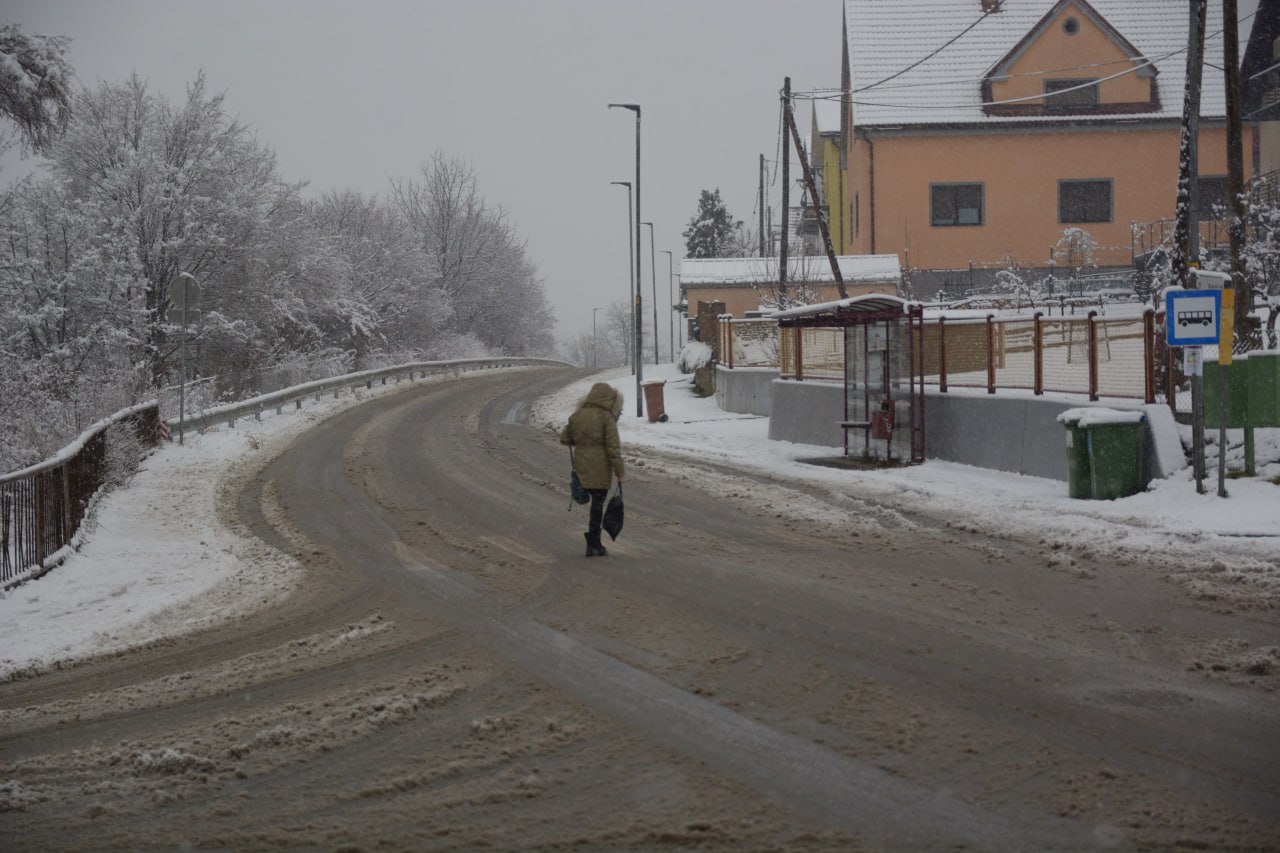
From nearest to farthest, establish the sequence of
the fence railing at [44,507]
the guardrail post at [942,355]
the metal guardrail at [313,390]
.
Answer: the fence railing at [44,507], the guardrail post at [942,355], the metal guardrail at [313,390]

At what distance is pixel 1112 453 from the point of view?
46.1 feet

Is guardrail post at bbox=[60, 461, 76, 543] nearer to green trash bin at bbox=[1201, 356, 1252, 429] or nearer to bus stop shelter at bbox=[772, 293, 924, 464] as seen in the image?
bus stop shelter at bbox=[772, 293, 924, 464]

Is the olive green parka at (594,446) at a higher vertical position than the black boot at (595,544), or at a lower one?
higher

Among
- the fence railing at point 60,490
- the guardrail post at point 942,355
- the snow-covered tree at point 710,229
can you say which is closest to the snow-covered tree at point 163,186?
the fence railing at point 60,490

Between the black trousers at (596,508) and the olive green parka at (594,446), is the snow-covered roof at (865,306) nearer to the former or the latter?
the olive green parka at (594,446)

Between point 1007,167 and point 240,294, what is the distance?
2775 centimetres

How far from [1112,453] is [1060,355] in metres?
2.46

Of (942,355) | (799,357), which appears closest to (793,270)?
(799,357)

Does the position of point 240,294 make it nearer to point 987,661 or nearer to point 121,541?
point 121,541

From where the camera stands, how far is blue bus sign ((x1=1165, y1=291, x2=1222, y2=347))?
42.0 ft

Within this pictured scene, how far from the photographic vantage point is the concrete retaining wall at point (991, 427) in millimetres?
14273

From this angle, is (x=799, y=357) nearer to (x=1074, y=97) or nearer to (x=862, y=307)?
(x=862, y=307)

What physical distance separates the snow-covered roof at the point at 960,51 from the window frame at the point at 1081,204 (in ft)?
7.18

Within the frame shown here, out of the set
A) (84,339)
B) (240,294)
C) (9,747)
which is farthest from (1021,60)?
(9,747)
